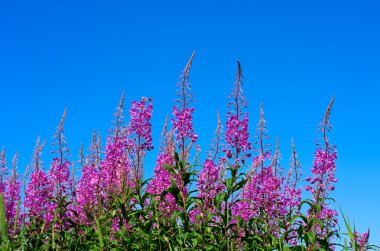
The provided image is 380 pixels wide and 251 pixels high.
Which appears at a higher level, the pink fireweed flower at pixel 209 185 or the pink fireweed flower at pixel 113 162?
the pink fireweed flower at pixel 113 162

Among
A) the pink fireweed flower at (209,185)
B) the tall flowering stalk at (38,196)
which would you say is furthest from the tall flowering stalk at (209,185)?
the tall flowering stalk at (38,196)

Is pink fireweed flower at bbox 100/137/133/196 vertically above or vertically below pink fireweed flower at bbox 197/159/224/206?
above

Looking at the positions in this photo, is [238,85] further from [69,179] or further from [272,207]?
[69,179]

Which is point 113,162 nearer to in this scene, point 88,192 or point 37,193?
point 88,192

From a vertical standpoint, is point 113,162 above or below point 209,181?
above

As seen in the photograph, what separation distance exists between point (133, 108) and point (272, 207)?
296 centimetres

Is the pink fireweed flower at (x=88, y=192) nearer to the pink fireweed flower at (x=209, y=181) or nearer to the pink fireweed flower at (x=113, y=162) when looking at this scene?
the pink fireweed flower at (x=113, y=162)

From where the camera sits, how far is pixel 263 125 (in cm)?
915

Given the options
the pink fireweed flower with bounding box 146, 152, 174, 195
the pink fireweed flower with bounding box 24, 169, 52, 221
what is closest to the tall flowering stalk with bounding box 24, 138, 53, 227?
the pink fireweed flower with bounding box 24, 169, 52, 221

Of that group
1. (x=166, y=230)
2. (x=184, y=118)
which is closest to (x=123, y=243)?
(x=166, y=230)

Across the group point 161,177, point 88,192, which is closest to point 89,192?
point 88,192

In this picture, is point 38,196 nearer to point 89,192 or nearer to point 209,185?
point 89,192

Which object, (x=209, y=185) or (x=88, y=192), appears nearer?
(x=209, y=185)

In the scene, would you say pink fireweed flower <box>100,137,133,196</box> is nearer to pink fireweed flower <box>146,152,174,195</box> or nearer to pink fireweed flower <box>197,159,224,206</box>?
pink fireweed flower <box>146,152,174,195</box>
